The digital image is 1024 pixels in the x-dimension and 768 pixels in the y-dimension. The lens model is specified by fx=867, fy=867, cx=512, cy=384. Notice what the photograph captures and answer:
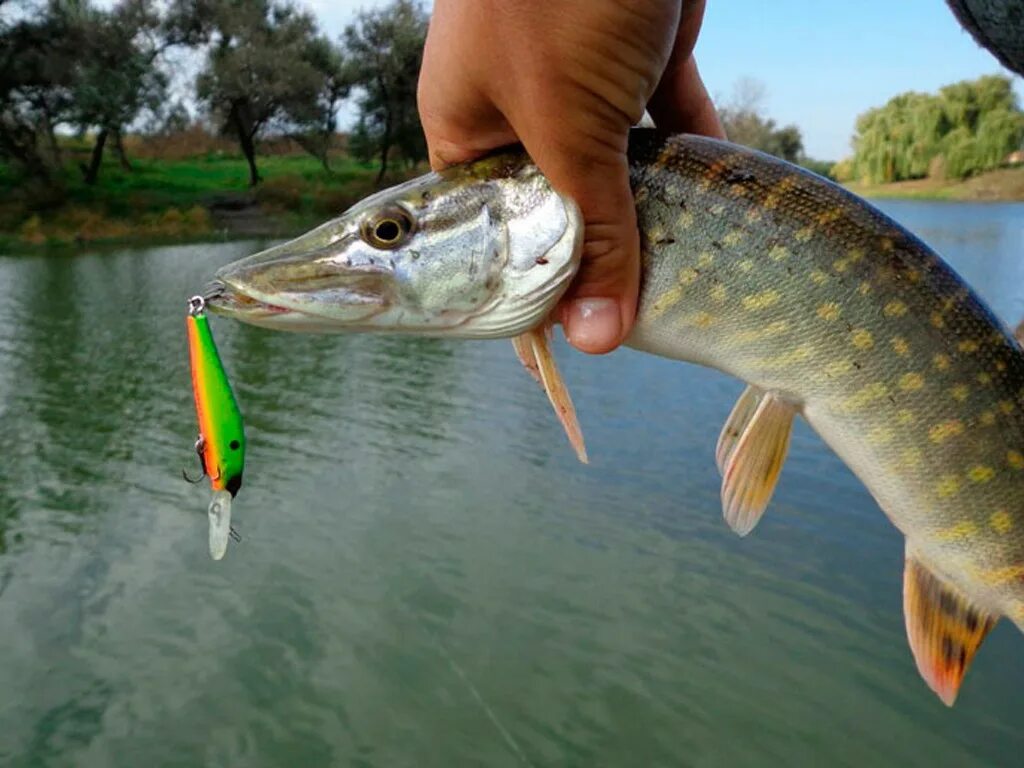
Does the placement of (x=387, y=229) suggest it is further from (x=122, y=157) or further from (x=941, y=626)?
(x=122, y=157)

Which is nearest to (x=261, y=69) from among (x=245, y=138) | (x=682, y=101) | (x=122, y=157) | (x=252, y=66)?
(x=252, y=66)

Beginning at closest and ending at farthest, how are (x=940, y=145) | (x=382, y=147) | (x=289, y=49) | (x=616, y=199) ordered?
(x=616, y=199) < (x=289, y=49) < (x=382, y=147) < (x=940, y=145)

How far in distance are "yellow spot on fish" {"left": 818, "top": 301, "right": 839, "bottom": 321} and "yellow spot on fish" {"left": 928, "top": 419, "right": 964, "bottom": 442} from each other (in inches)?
13.0

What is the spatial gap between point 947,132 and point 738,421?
59.2 meters

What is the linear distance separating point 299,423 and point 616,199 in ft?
29.5

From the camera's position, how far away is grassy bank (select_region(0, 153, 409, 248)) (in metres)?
27.5

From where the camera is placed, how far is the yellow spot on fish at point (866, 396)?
186 cm

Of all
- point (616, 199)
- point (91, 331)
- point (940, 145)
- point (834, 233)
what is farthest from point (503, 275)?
point (940, 145)

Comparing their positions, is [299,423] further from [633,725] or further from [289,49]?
[289,49]

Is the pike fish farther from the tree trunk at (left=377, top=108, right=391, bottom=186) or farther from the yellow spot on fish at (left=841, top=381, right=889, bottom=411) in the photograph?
the tree trunk at (left=377, top=108, right=391, bottom=186)

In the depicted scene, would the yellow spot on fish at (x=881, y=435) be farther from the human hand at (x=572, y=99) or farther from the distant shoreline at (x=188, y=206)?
the distant shoreline at (x=188, y=206)

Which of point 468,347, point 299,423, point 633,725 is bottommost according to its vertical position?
point 633,725

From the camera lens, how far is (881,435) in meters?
1.89

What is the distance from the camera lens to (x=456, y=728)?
5.29 meters
